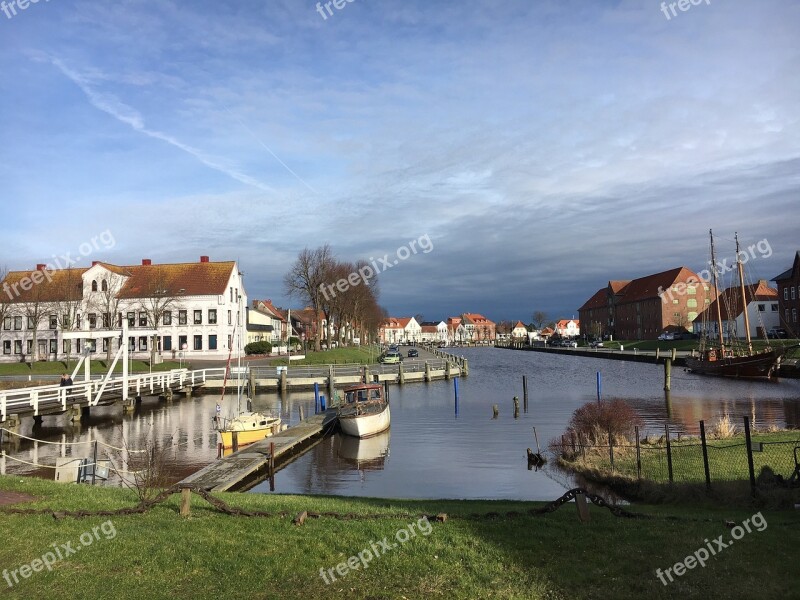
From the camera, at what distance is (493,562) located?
8180mm

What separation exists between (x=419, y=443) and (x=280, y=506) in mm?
17116

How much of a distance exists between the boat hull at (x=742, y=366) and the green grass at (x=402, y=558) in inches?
2205

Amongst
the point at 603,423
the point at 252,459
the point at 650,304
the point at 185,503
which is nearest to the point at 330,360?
the point at 252,459

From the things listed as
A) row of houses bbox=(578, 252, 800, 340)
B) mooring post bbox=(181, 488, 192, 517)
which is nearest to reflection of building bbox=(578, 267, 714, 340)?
row of houses bbox=(578, 252, 800, 340)

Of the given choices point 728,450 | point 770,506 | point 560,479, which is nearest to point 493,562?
point 770,506

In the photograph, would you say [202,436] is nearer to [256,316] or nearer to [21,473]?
[21,473]

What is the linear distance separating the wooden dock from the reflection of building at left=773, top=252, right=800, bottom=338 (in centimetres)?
8421

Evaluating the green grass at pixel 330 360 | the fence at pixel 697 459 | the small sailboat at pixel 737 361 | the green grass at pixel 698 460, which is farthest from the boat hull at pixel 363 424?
the small sailboat at pixel 737 361

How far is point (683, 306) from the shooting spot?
420ft

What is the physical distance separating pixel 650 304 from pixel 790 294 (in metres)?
39.7

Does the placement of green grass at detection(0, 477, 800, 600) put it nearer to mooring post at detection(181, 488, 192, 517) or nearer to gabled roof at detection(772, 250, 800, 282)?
mooring post at detection(181, 488, 192, 517)

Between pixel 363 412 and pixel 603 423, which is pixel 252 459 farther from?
pixel 603 423

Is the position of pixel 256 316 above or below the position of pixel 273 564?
above

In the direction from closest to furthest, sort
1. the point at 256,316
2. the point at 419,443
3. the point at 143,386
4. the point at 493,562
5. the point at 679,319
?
the point at 493,562
the point at 419,443
the point at 143,386
the point at 256,316
the point at 679,319
